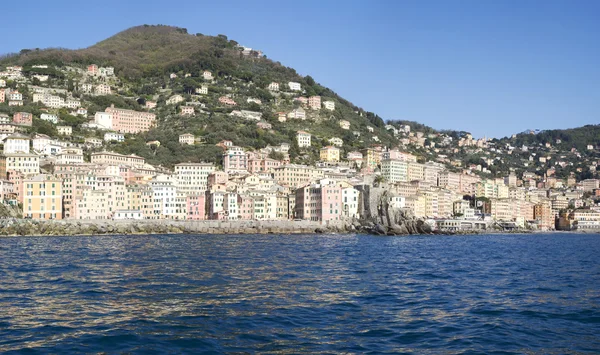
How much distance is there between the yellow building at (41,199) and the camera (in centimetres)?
7425

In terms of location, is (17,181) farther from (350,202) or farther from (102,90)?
(102,90)

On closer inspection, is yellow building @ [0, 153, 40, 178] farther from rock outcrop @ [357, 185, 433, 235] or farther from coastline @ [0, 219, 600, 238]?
rock outcrop @ [357, 185, 433, 235]

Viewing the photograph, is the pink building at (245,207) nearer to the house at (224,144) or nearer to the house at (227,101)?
the house at (224,144)

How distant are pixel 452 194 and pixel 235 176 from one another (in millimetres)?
55024

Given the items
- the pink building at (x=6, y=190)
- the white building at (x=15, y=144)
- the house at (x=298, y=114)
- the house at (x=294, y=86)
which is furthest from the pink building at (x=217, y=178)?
the house at (x=294, y=86)

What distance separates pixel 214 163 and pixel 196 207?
23696 millimetres

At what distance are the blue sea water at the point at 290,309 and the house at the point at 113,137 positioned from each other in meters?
88.1

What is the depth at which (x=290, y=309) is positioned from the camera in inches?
720

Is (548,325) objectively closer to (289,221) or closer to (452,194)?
(289,221)

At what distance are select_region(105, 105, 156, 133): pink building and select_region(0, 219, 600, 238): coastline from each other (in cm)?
5655

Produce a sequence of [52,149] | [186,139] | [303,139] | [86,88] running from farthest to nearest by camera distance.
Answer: [86,88], [303,139], [186,139], [52,149]

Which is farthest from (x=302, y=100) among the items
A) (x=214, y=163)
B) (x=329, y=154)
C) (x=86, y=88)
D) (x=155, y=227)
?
(x=155, y=227)

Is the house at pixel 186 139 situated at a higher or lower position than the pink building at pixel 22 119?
lower

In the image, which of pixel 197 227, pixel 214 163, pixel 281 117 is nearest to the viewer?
pixel 197 227
